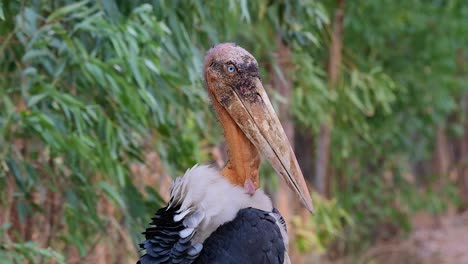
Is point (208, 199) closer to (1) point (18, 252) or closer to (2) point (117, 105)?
(1) point (18, 252)

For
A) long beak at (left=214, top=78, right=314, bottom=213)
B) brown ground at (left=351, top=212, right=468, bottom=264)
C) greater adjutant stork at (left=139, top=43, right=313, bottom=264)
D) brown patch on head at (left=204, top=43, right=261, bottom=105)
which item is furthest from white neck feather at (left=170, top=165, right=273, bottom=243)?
brown ground at (left=351, top=212, right=468, bottom=264)

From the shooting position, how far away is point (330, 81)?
28.9ft

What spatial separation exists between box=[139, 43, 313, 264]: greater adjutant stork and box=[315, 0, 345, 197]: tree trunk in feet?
13.9

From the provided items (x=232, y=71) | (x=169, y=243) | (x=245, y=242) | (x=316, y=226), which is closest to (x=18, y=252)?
(x=169, y=243)

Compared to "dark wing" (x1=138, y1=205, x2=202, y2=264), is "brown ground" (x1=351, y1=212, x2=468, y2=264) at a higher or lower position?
higher

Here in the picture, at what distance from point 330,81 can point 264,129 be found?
4.78 m

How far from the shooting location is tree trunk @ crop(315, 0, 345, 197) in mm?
8883

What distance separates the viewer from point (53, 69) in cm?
503

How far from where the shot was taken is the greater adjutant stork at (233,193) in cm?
371

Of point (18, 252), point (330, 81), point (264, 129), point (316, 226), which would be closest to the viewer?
point (264, 129)

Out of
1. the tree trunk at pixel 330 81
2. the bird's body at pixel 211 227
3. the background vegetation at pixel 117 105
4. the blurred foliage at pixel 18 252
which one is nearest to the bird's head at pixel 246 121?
the bird's body at pixel 211 227

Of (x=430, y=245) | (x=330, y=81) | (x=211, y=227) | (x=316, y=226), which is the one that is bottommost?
(x=211, y=227)

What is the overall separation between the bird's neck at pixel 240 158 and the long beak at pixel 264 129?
3 cm

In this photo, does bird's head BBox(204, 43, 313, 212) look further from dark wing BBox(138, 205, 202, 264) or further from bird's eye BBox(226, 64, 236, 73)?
dark wing BBox(138, 205, 202, 264)
